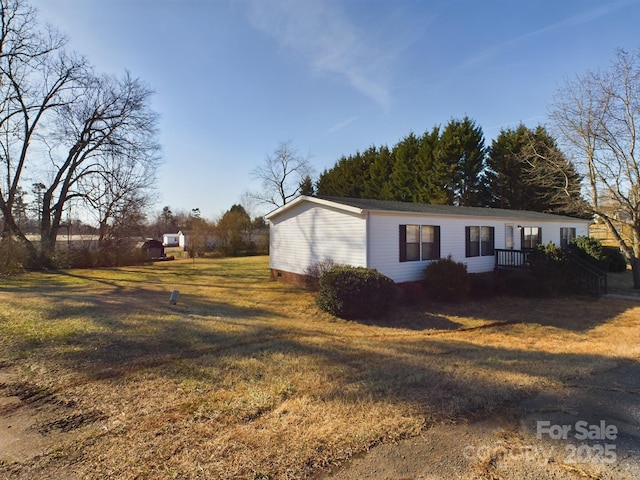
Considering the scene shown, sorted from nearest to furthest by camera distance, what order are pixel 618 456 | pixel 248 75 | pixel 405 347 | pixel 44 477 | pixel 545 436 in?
pixel 44 477
pixel 618 456
pixel 545 436
pixel 405 347
pixel 248 75

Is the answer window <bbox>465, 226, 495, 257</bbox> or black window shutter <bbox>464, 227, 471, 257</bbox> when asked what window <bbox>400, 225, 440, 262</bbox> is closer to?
black window shutter <bbox>464, 227, 471, 257</bbox>

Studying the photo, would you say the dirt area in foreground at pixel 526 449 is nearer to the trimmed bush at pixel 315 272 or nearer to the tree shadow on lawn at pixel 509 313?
the tree shadow on lawn at pixel 509 313

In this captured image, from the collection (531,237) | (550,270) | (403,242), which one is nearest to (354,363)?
(403,242)

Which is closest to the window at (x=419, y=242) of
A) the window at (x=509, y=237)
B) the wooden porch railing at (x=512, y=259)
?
the wooden porch railing at (x=512, y=259)

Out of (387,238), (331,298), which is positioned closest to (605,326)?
(387,238)

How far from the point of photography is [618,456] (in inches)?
105

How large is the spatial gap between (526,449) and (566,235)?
2083 cm

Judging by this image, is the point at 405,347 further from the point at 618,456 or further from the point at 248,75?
the point at 248,75

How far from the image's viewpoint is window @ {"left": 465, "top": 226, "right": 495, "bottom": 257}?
14.2 metres

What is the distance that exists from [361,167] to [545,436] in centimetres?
3366

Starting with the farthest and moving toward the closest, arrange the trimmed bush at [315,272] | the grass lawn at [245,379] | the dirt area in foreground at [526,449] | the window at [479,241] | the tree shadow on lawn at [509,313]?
1. the window at [479,241]
2. the trimmed bush at [315,272]
3. the tree shadow on lawn at [509,313]
4. the grass lawn at [245,379]
5. the dirt area in foreground at [526,449]

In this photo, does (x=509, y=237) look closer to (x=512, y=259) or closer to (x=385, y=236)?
(x=512, y=259)

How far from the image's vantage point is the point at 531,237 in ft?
57.0

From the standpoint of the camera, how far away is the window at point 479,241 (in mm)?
14219
